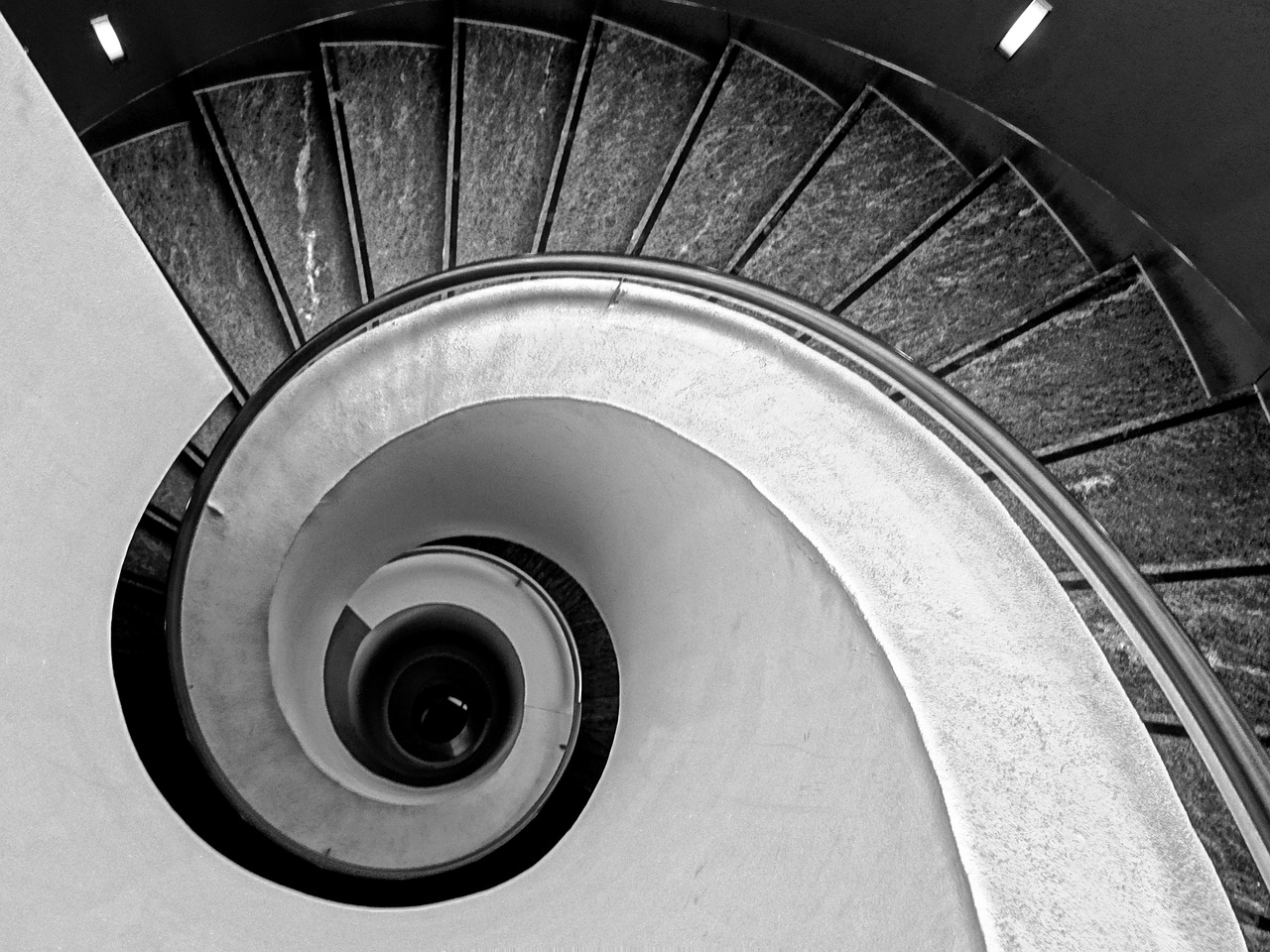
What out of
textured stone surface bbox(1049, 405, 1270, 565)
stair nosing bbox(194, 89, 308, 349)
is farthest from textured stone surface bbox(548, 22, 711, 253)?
textured stone surface bbox(1049, 405, 1270, 565)

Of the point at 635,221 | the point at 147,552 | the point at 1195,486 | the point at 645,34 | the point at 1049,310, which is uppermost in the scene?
the point at 645,34

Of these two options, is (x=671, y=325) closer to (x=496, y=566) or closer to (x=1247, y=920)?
(x=1247, y=920)

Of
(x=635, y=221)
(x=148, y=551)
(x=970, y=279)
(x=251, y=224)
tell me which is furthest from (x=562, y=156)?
(x=148, y=551)

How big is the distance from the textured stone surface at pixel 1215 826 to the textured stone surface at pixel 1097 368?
4.21ft

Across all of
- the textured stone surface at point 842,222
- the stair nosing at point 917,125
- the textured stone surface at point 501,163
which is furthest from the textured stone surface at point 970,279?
the textured stone surface at point 501,163

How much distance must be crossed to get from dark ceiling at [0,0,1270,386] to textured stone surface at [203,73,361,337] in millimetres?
412

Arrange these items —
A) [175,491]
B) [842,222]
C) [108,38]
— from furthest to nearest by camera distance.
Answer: [175,491] → [842,222] → [108,38]

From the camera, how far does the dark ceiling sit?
3396 mm

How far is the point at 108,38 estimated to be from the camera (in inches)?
159

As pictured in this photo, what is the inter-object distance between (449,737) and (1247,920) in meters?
7.81

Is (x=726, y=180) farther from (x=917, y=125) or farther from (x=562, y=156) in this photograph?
(x=917, y=125)

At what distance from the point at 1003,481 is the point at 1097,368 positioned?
1.56 metres

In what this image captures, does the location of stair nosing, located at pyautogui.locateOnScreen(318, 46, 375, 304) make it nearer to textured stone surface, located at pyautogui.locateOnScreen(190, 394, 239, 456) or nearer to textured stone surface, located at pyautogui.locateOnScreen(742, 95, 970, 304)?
textured stone surface, located at pyautogui.locateOnScreen(190, 394, 239, 456)

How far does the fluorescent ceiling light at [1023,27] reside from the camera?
368 centimetres
